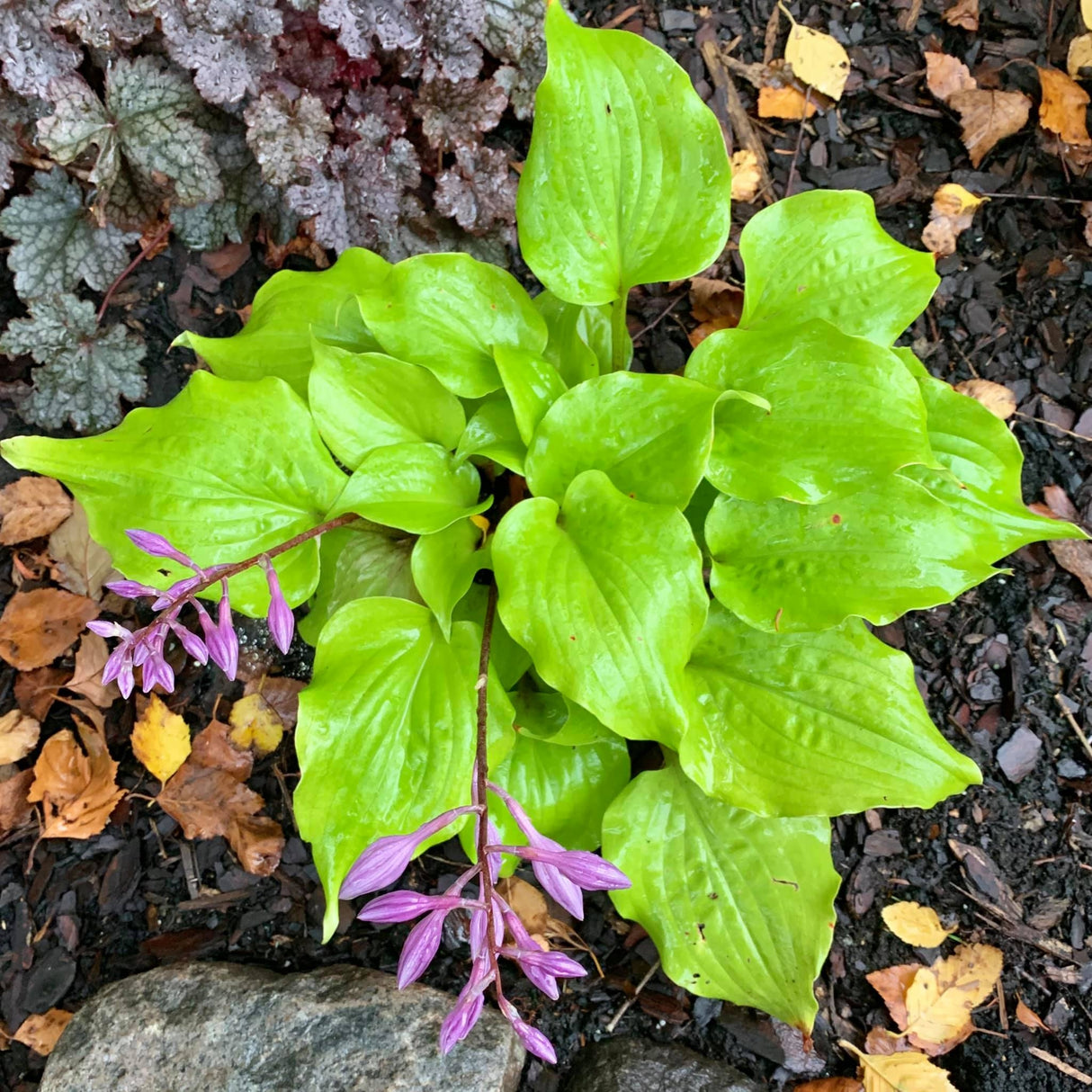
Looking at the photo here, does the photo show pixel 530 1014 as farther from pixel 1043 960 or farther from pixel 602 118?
pixel 602 118

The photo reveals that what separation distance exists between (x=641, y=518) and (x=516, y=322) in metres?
0.57

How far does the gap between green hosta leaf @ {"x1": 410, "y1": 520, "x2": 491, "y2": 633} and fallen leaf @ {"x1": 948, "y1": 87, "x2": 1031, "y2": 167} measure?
1.89 metres

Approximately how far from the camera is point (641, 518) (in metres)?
1.50

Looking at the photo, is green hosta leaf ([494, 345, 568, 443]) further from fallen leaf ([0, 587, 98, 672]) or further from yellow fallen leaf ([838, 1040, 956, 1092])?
yellow fallen leaf ([838, 1040, 956, 1092])

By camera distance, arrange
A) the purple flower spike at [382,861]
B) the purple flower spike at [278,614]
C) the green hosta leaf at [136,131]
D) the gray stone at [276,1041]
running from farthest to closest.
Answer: the green hosta leaf at [136,131], the gray stone at [276,1041], the purple flower spike at [278,614], the purple flower spike at [382,861]

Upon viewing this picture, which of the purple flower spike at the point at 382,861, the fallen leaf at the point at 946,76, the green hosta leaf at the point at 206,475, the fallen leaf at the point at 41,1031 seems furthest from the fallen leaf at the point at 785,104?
the fallen leaf at the point at 41,1031

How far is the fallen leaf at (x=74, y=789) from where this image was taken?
215cm

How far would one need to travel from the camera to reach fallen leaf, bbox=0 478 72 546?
2.29 metres

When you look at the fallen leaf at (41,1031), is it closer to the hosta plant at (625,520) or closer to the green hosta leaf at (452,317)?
the hosta plant at (625,520)

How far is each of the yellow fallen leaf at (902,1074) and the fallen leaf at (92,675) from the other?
74.6 inches

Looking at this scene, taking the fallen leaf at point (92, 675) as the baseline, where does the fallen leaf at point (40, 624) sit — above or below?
above

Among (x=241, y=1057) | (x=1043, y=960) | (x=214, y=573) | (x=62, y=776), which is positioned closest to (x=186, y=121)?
(x=214, y=573)

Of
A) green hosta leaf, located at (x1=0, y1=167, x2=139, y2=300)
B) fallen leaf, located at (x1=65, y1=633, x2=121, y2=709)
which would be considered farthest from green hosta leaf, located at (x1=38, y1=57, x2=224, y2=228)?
fallen leaf, located at (x1=65, y1=633, x2=121, y2=709)

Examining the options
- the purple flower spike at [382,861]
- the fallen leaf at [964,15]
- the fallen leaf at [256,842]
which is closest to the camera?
the purple flower spike at [382,861]
